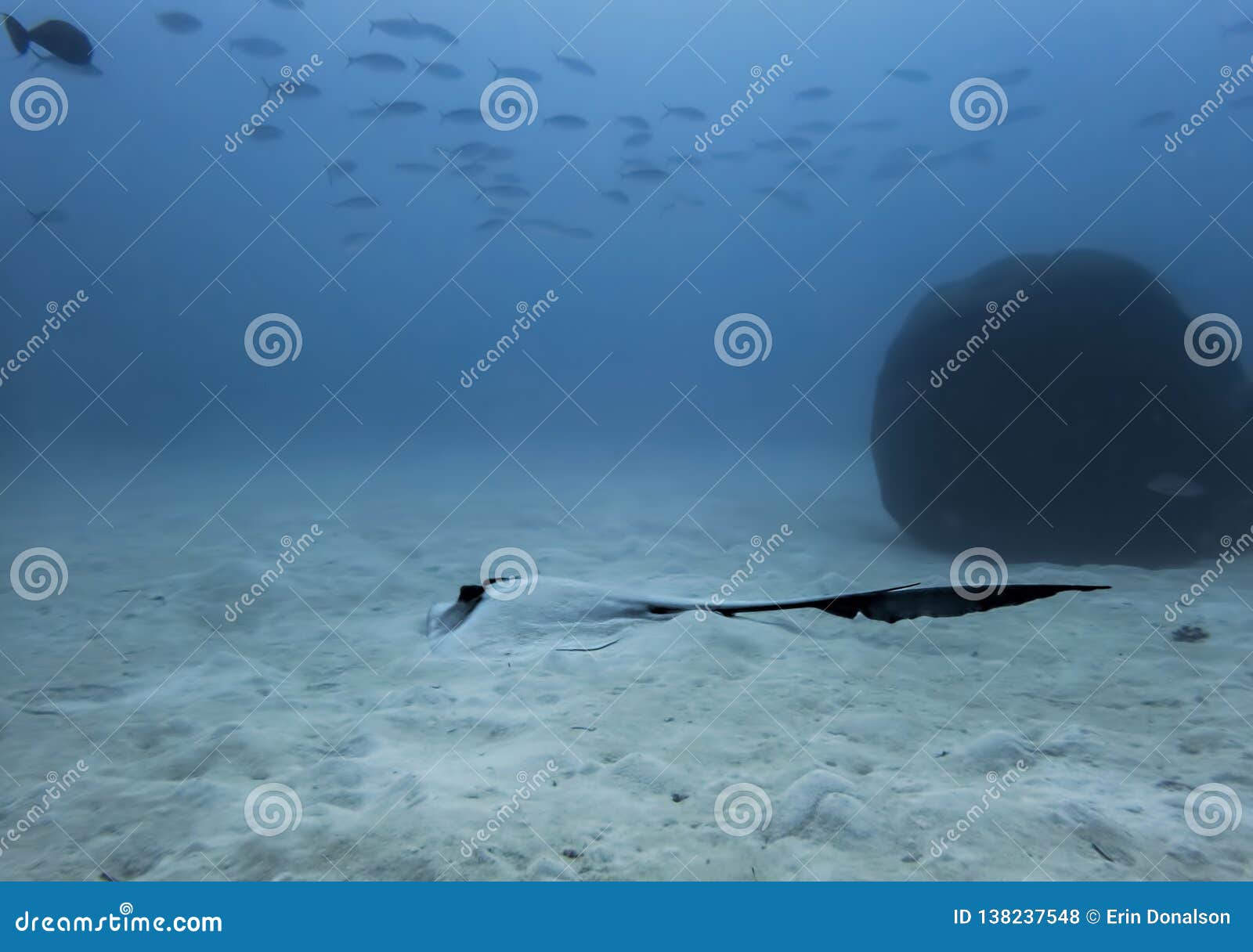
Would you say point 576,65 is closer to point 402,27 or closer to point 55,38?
point 402,27

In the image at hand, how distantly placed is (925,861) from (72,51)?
13153mm

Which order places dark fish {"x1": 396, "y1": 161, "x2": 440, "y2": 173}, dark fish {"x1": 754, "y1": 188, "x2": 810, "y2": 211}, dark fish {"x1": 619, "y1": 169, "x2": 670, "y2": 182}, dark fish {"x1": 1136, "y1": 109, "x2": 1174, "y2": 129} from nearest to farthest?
dark fish {"x1": 1136, "y1": 109, "x2": 1174, "y2": 129} < dark fish {"x1": 619, "y1": 169, "x2": 670, "y2": 182} < dark fish {"x1": 396, "y1": 161, "x2": 440, "y2": 173} < dark fish {"x1": 754, "y1": 188, "x2": 810, "y2": 211}

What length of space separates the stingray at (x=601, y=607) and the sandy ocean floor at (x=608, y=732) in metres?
0.05

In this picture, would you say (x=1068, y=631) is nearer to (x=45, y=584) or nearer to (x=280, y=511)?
(x=45, y=584)

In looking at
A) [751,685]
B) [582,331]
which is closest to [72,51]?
[751,685]

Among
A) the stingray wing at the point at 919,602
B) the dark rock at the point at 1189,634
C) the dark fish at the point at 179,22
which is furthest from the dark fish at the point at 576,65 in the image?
the dark rock at the point at 1189,634

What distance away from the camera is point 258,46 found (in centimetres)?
1409

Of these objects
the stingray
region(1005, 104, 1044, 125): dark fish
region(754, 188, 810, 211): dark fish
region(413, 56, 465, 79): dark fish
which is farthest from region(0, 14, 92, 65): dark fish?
region(1005, 104, 1044, 125): dark fish

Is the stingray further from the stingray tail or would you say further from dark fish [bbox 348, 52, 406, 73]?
dark fish [bbox 348, 52, 406, 73]

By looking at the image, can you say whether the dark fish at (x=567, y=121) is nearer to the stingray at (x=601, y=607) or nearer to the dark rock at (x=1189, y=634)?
the stingray at (x=601, y=607)

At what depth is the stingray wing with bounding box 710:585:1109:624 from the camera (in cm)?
380

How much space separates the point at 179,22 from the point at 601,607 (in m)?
16.3

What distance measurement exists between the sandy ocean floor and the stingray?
0.15 feet

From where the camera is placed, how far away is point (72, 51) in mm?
9625
